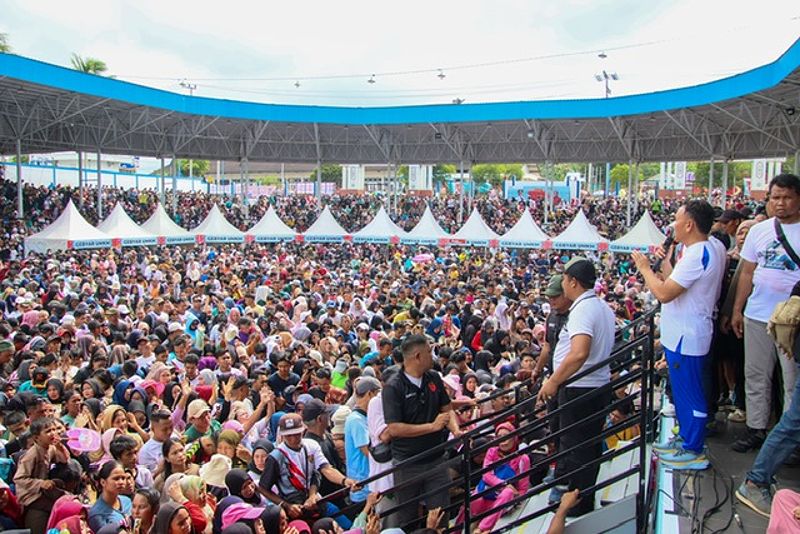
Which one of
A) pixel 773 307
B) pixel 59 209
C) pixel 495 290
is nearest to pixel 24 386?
pixel 773 307

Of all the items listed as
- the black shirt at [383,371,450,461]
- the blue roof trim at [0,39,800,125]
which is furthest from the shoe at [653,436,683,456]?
the blue roof trim at [0,39,800,125]

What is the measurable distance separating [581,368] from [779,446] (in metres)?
1.06

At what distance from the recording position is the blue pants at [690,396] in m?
3.66

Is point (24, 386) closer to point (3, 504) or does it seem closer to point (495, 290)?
point (3, 504)

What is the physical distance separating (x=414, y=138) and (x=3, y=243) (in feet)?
61.7

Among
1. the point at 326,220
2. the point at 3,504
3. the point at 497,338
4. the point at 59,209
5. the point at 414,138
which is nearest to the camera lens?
the point at 3,504

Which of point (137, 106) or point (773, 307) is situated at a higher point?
point (137, 106)

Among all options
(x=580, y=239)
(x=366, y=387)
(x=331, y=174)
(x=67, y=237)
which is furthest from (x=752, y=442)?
(x=331, y=174)

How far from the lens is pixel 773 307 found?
12.1 ft

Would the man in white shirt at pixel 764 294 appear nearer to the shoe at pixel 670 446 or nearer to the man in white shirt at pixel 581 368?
the shoe at pixel 670 446

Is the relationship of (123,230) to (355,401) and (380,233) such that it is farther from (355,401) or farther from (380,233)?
(355,401)

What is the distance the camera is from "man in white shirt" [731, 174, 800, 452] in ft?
11.9

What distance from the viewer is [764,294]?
3.74 meters

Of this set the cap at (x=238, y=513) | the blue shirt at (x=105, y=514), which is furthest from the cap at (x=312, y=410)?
the blue shirt at (x=105, y=514)
